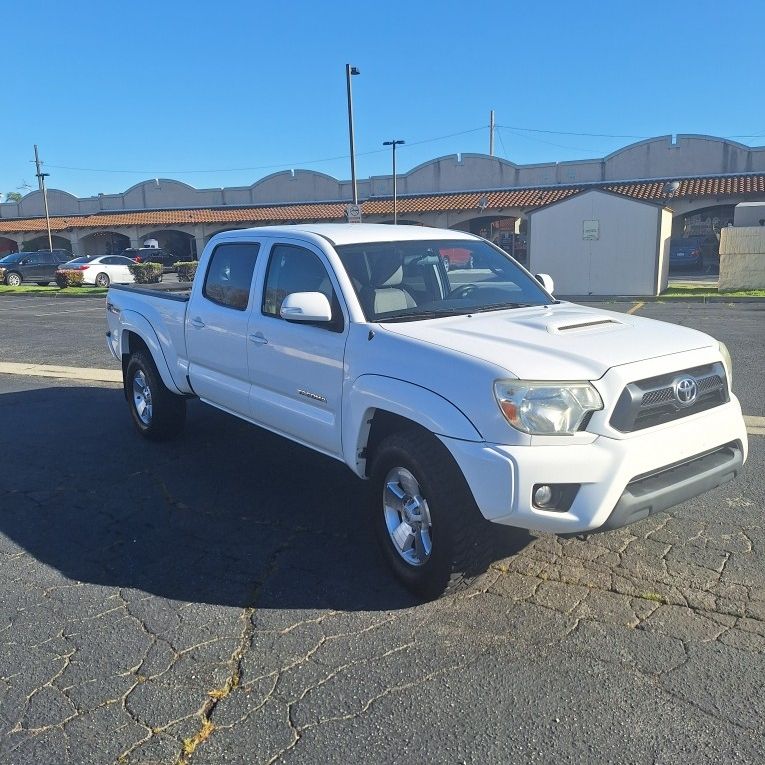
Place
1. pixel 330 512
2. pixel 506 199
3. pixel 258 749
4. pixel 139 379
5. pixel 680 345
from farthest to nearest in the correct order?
pixel 506 199 < pixel 139 379 < pixel 330 512 < pixel 680 345 < pixel 258 749

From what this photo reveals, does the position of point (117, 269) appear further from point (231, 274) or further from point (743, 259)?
point (231, 274)

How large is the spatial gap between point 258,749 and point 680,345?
8.75 ft

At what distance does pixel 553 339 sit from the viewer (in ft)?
11.9

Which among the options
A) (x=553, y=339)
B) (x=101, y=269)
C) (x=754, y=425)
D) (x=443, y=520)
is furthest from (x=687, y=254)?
(x=443, y=520)

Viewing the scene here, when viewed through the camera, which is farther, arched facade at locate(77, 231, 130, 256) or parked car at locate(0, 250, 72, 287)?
arched facade at locate(77, 231, 130, 256)

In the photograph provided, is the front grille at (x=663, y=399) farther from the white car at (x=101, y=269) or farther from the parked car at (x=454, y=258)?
the white car at (x=101, y=269)

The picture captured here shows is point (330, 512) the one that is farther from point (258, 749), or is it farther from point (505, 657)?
point (258, 749)

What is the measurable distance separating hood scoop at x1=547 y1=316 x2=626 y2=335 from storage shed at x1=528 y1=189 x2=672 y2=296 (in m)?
17.9

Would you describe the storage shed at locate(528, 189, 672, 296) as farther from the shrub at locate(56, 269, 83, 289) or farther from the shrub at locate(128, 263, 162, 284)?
the shrub at locate(56, 269, 83, 289)

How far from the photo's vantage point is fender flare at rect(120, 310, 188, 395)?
240 inches

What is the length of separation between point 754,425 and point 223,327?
463 cm

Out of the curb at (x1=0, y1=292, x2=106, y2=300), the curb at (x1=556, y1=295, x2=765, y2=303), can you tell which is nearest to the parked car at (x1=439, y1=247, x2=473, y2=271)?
the curb at (x1=556, y1=295, x2=765, y2=303)

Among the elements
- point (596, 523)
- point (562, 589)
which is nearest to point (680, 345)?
point (596, 523)

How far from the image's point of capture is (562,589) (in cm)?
370
